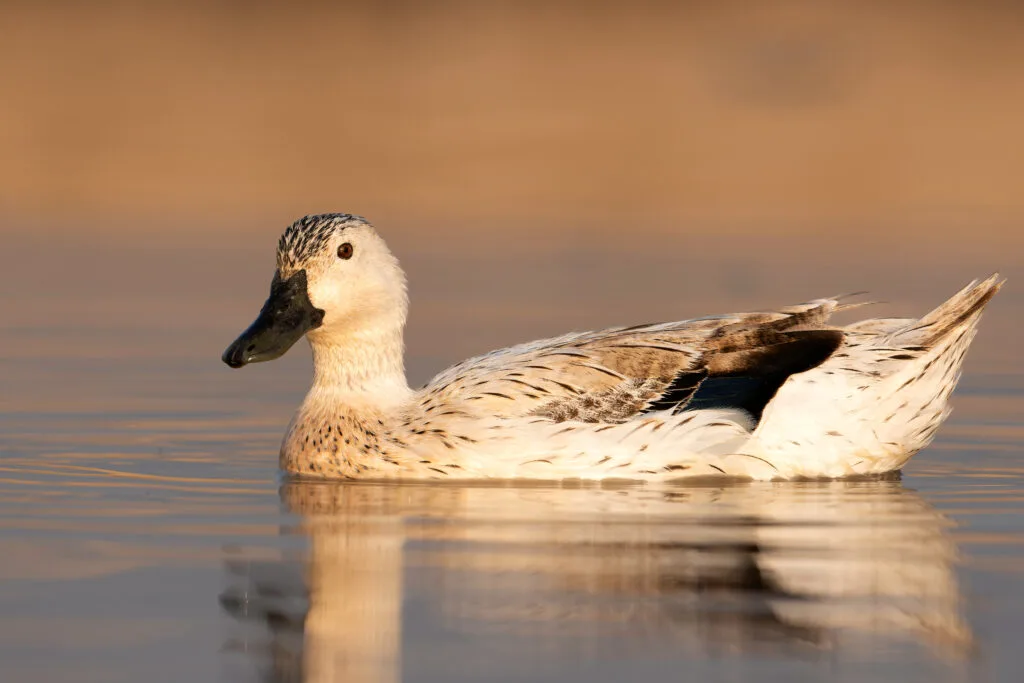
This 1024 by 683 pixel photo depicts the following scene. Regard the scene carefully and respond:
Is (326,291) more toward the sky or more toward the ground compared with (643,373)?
more toward the sky

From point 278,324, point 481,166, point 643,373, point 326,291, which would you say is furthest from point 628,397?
point 481,166

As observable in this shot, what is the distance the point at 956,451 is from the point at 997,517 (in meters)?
2.34

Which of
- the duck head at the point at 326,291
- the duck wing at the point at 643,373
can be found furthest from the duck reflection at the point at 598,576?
the duck head at the point at 326,291

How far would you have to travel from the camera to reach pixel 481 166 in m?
29.1

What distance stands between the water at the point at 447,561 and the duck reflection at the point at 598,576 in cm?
2

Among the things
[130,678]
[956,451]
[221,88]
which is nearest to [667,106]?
[221,88]

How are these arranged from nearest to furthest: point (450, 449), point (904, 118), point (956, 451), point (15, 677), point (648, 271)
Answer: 1. point (15, 677)
2. point (450, 449)
3. point (956, 451)
4. point (648, 271)
5. point (904, 118)

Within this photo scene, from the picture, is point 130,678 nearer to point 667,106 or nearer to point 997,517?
Result: point 997,517

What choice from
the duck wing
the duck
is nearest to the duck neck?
the duck

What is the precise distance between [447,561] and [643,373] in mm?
2921

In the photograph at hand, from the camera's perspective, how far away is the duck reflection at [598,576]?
7285mm

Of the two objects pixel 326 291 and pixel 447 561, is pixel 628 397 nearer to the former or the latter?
pixel 326 291

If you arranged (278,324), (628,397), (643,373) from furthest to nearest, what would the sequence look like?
1. (278,324)
2. (643,373)
3. (628,397)

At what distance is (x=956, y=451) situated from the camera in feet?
40.1
